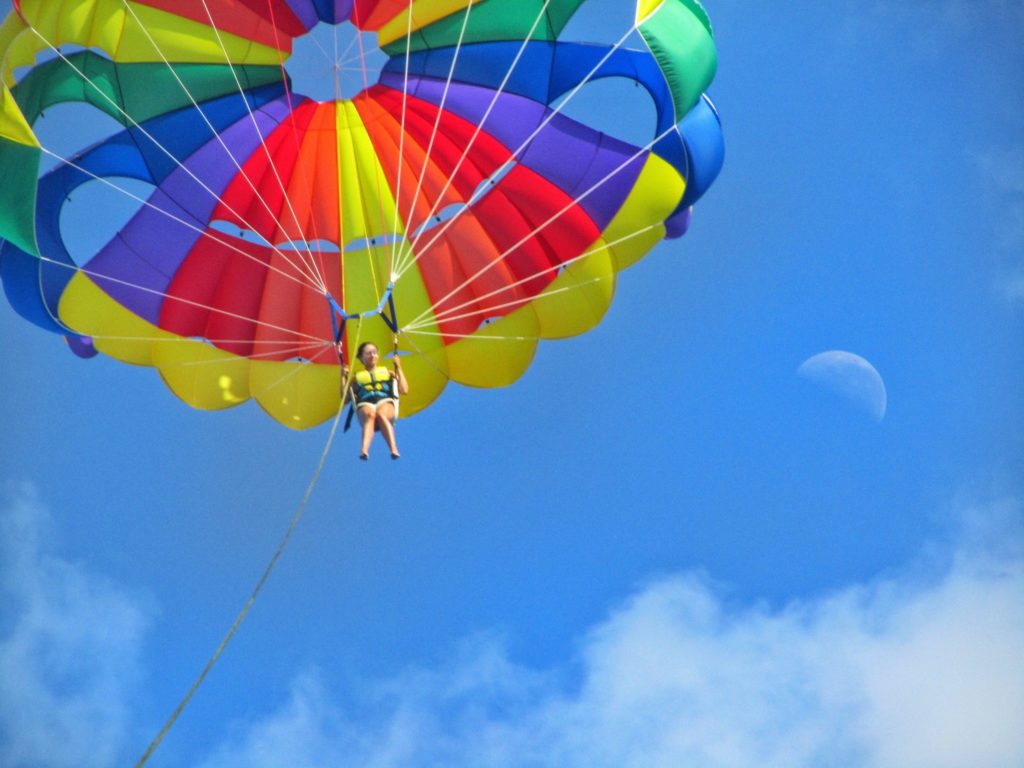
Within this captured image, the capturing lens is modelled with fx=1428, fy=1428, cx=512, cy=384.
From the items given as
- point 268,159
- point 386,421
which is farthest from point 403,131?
point 386,421

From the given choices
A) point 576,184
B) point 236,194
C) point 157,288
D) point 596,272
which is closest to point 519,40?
point 576,184

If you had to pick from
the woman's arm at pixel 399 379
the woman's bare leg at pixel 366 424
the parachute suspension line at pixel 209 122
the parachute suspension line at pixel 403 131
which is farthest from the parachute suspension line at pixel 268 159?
the woman's bare leg at pixel 366 424

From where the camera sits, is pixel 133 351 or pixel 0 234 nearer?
pixel 0 234

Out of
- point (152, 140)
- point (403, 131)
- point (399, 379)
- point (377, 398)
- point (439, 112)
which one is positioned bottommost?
point (377, 398)

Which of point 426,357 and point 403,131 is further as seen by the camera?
point 426,357

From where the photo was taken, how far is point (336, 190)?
36.2ft

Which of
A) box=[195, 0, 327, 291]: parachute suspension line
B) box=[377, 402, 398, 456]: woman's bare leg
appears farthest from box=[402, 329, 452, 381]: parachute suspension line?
box=[377, 402, 398, 456]: woman's bare leg

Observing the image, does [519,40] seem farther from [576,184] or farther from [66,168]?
[66,168]

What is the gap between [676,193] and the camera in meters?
10.2

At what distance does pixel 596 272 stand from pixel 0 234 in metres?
4.22

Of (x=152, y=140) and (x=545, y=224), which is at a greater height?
(x=152, y=140)

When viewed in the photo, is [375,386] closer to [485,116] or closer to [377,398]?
→ [377,398]

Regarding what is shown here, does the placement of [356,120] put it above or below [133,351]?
above

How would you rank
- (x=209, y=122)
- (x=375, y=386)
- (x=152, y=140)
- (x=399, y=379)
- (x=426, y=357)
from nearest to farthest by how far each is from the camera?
(x=375, y=386), (x=399, y=379), (x=152, y=140), (x=209, y=122), (x=426, y=357)
